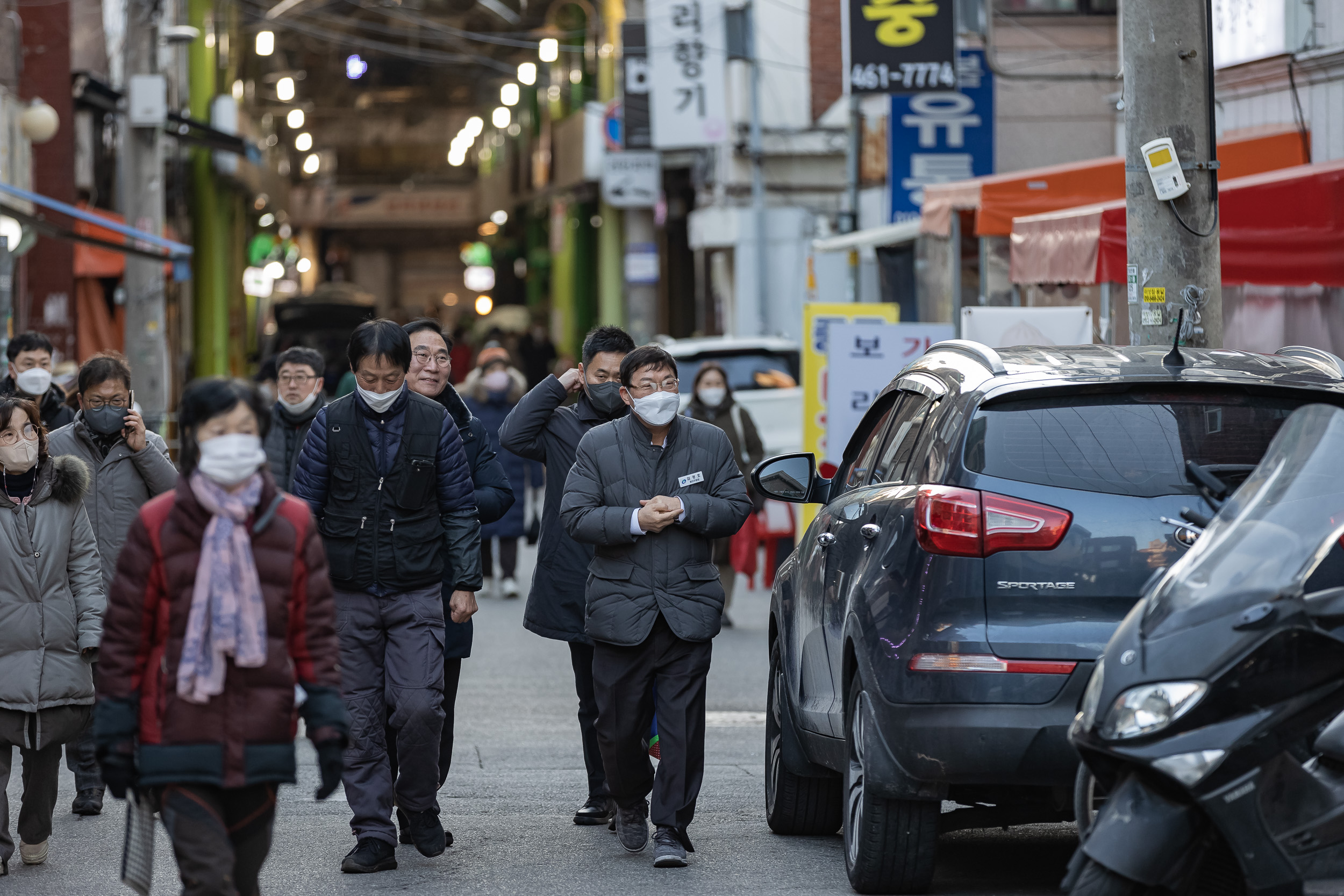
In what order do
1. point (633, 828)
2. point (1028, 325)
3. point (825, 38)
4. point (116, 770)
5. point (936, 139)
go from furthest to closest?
point (825, 38) < point (936, 139) < point (1028, 325) < point (633, 828) < point (116, 770)

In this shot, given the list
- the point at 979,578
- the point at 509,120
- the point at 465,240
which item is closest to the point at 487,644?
the point at 979,578

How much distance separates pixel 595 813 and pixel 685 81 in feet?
67.3

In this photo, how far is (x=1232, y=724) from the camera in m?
4.27

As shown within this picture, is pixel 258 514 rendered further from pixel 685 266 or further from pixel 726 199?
pixel 685 266

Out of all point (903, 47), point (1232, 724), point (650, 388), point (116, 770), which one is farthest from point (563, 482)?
point (903, 47)

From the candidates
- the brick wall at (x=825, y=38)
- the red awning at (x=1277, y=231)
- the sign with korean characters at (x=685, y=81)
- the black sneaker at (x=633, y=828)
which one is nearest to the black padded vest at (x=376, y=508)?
the black sneaker at (x=633, y=828)

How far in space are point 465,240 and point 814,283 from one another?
51712mm

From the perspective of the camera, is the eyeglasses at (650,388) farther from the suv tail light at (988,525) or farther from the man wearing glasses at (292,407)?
the man wearing glasses at (292,407)

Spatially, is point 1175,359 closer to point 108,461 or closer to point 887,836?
point 887,836

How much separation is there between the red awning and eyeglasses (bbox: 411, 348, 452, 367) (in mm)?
4717

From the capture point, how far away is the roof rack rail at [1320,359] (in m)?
6.09

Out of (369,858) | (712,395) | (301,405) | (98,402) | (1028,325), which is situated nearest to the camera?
(369,858)

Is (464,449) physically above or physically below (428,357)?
below

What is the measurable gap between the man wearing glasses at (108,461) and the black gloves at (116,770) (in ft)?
11.0
